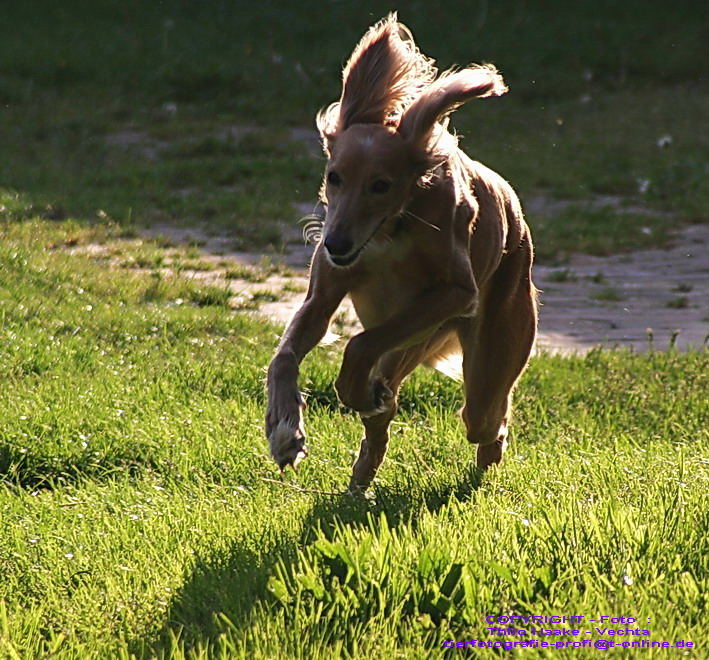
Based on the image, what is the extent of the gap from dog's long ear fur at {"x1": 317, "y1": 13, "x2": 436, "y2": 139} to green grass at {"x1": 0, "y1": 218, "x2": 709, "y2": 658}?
4.89ft

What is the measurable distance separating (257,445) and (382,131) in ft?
6.06

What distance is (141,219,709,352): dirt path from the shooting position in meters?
8.50

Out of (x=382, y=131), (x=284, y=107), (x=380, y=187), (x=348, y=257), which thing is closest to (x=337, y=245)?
(x=348, y=257)

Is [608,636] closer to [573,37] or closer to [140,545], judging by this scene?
[140,545]

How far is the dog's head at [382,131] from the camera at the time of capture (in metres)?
4.23

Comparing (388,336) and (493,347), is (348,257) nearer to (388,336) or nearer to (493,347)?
(388,336)

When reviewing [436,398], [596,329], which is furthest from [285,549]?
[596,329]

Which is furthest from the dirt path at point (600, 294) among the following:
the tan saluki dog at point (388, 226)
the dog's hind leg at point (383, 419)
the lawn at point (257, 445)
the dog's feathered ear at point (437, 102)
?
the dog's feathered ear at point (437, 102)

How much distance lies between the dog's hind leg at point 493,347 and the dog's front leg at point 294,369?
2.81 ft

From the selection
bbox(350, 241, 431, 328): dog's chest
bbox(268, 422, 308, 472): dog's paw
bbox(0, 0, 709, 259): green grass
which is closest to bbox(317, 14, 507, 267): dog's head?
bbox(350, 241, 431, 328): dog's chest

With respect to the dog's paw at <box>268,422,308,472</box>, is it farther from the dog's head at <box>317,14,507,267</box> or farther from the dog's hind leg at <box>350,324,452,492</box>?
the dog's hind leg at <box>350,324,452,492</box>

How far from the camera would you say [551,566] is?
357cm

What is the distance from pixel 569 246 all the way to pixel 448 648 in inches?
329

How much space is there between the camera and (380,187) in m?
4.27
